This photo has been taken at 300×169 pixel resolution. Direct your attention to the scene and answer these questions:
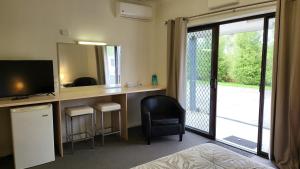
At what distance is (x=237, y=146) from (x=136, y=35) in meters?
2.90

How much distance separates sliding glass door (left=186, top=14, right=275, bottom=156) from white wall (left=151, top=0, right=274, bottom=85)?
0.62 feet

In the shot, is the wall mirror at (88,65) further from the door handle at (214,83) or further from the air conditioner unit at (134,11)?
the door handle at (214,83)

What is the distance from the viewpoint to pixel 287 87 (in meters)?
2.69

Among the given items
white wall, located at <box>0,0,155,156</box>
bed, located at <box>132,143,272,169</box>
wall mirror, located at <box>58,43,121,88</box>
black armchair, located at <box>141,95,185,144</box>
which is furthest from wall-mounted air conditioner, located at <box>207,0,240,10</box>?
bed, located at <box>132,143,272,169</box>

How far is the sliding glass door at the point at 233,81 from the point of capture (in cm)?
320

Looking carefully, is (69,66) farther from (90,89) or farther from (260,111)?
(260,111)

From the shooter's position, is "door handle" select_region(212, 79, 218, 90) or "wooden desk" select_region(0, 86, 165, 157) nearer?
"wooden desk" select_region(0, 86, 165, 157)

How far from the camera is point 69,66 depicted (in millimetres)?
3666

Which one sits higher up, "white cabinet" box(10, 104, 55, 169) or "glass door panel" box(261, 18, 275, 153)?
"glass door panel" box(261, 18, 275, 153)

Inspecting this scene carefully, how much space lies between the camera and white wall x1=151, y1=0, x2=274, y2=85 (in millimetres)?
3617

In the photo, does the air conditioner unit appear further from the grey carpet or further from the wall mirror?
the grey carpet

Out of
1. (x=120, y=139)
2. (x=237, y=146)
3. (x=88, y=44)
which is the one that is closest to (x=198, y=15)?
(x=88, y=44)

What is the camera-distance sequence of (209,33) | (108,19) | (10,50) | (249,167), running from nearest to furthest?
(249,167)
(10,50)
(209,33)
(108,19)

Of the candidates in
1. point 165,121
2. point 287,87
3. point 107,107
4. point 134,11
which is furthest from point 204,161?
point 134,11
